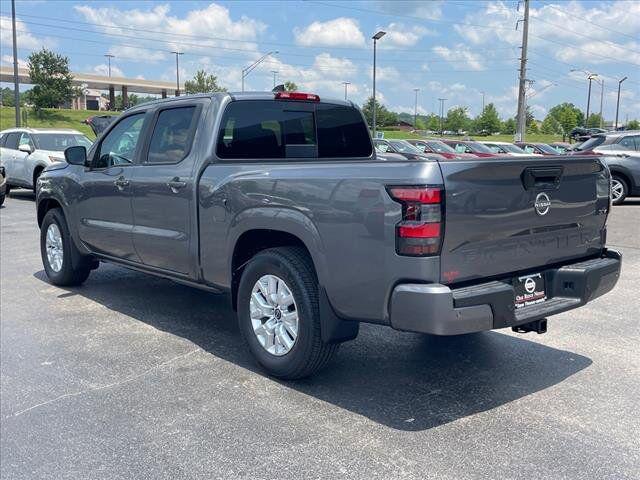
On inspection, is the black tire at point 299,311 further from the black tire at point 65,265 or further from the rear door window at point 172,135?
the black tire at point 65,265

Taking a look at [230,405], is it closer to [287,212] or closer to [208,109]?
[287,212]

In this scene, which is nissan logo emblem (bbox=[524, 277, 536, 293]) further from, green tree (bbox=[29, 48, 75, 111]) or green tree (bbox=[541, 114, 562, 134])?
green tree (bbox=[541, 114, 562, 134])

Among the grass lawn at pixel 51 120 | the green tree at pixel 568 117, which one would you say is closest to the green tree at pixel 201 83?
the grass lawn at pixel 51 120

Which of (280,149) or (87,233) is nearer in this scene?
(280,149)

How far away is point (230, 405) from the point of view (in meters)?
3.87

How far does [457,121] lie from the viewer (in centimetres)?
12169

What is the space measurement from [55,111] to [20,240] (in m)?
59.8

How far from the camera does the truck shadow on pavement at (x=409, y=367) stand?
12.7ft

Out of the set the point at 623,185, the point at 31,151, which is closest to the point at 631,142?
the point at 623,185

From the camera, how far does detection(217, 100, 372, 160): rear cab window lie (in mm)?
4965

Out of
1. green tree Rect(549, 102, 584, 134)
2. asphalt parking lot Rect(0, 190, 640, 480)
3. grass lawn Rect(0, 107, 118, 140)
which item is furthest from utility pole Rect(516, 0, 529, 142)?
green tree Rect(549, 102, 584, 134)

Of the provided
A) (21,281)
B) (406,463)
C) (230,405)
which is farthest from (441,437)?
(21,281)

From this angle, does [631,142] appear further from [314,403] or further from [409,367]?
[314,403]

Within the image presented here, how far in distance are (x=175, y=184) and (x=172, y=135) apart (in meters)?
0.54
